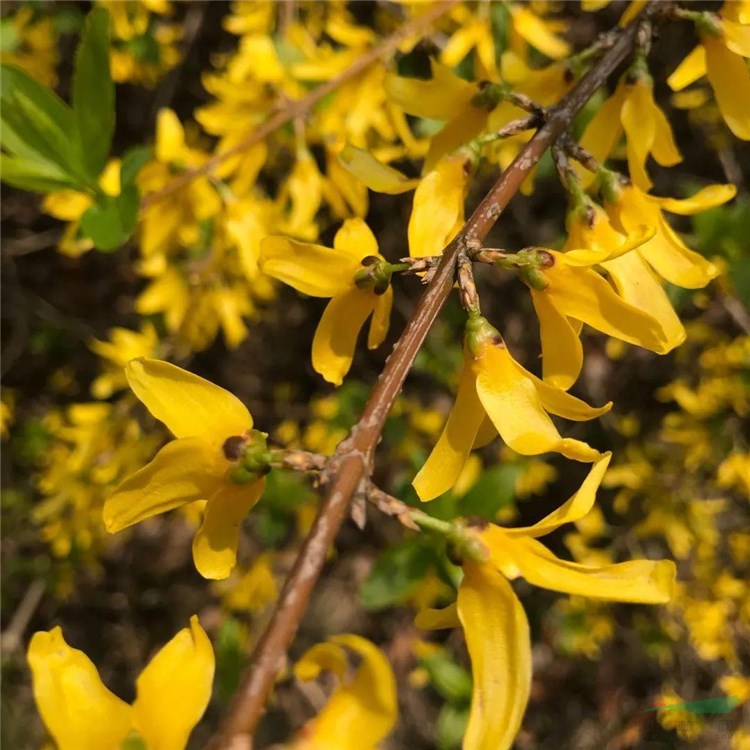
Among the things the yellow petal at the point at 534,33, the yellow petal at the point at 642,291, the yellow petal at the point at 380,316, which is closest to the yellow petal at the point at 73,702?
the yellow petal at the point at 380,316

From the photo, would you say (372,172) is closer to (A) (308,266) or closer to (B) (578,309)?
(A) (308,266)

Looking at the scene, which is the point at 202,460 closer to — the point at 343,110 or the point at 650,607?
the point at 343,110

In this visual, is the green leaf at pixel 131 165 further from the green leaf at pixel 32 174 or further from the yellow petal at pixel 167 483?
the yellow petal at pixel 167 483

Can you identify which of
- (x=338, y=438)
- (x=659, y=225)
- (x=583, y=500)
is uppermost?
(x=659, y=225)

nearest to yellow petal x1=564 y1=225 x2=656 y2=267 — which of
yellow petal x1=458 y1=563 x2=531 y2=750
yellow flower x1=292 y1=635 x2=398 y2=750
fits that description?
yellow petal x1=458 y1=563 x2=531 y2=750

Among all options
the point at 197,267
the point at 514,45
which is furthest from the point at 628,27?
the point at 197,267

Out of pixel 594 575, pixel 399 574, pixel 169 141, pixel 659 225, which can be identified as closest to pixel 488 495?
pixel 399 574
